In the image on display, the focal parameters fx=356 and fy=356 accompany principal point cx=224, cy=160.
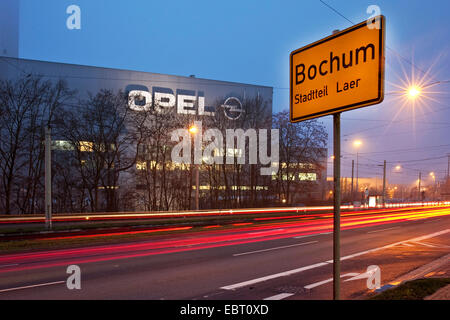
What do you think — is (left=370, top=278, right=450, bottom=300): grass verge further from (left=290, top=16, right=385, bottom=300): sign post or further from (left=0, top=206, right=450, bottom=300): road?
(left=290, top=16, right=385, bottom=300): sign post

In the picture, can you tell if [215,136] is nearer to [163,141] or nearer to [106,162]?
[163,141]

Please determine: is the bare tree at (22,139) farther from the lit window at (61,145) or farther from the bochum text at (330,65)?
the bochum text at (330,65)

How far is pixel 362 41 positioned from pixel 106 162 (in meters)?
33.2

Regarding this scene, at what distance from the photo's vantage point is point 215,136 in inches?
1501

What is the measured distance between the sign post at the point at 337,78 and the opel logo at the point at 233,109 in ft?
124

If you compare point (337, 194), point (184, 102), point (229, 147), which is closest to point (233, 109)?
point (229, 147)

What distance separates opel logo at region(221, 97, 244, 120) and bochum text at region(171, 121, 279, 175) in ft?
9.79

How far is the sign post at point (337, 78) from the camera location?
3.19 metres

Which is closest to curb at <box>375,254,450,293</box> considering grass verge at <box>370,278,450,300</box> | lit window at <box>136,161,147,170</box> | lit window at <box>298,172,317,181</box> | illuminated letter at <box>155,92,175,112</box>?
grass verge at <box>370,278,450,300</box>

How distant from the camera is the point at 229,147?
40.2 metres

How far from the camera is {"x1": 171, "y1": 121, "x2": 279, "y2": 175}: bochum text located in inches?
1422

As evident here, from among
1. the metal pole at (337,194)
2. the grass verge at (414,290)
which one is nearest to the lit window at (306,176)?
the grass verge at (414,290)
